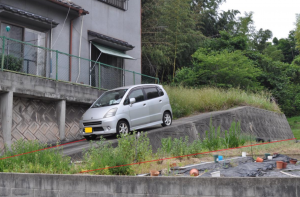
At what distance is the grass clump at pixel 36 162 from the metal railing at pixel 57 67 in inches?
181

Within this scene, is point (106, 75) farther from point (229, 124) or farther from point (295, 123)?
point (295, 123)

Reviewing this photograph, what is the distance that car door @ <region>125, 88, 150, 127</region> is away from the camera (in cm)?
1220

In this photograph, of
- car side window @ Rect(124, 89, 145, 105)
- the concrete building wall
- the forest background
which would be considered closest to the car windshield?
car side window @ Rect(124, 89, 145, 105)

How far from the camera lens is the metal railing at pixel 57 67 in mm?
12023

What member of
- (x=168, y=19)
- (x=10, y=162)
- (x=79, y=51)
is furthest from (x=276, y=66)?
(x=10, y=162)

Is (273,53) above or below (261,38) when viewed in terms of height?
below

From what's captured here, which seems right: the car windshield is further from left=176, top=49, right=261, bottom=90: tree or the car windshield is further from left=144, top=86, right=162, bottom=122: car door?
left=176, top=49, right=261, bottom=90: tree

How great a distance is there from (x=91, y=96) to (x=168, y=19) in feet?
43.5

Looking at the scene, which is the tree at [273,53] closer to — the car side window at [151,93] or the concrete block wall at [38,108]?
the car side window at [151,93]

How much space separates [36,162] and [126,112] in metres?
4.88

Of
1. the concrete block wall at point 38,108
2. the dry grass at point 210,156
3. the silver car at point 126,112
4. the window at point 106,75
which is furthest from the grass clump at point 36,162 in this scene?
the window at point 106,75

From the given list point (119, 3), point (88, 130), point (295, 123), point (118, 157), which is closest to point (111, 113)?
point (88, 130)

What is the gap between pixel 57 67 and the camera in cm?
1355

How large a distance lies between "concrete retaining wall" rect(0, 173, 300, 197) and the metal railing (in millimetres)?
6003
